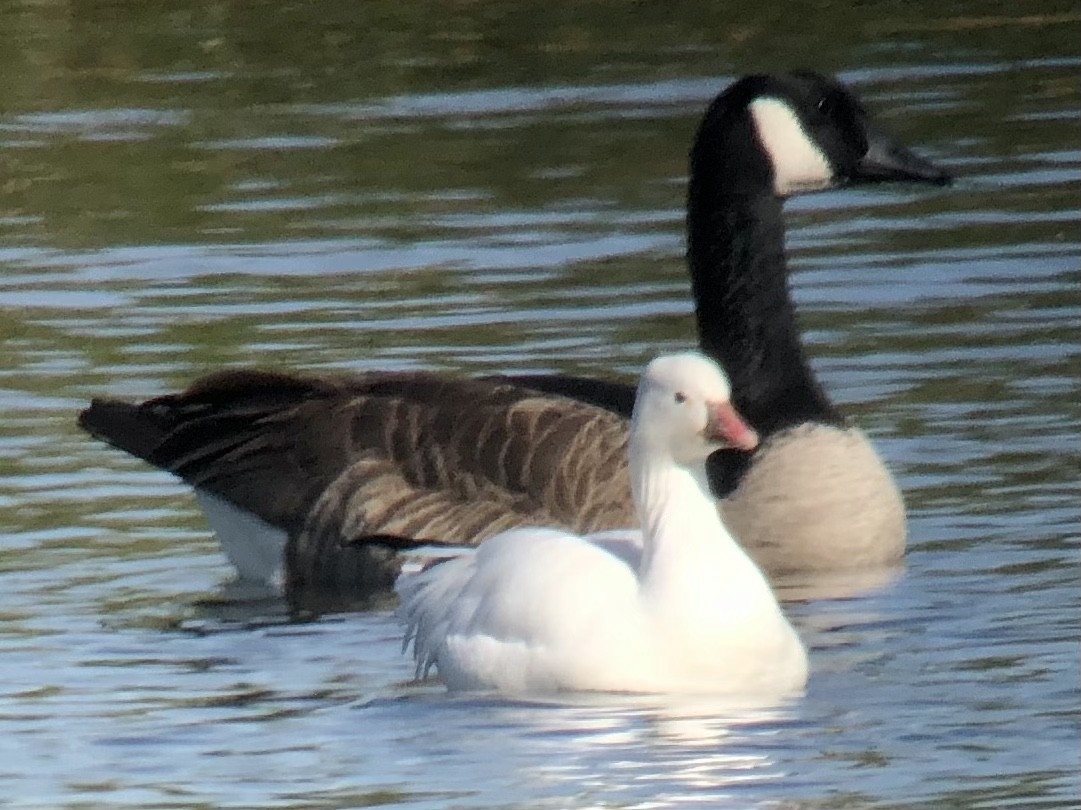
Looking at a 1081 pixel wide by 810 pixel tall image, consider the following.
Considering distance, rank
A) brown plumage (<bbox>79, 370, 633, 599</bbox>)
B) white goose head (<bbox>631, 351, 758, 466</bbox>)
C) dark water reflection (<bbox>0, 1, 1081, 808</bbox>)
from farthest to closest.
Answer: brown plumage (<bbox>79, 370, 633, 599</bbox>) → white goose head (<bbox>631, 351, 758, 466</bbox>) → dark water reflection (<bbox>0, 1, 1081, 808</bbox>)

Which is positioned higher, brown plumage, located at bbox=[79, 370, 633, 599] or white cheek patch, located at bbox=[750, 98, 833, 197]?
white cheek patch, located at bbox=[750, 98, 833, 197]

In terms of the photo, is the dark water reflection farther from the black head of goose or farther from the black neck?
the black neck

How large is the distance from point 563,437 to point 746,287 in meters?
1.43

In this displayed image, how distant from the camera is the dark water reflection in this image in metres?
9.35

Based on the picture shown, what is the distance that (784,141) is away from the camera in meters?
12.8

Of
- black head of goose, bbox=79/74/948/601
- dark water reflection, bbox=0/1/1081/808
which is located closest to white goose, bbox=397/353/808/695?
dark water reflection, bbox=0/1/1081/808

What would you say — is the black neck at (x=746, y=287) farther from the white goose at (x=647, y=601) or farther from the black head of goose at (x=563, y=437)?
the white goose at (x=647, y=601)

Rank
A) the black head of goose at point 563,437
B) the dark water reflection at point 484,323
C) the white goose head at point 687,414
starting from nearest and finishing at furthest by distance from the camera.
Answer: the dark water reflection at point 484,323 < the white goose head at point 687,414 < the black head of goose at point 563,437

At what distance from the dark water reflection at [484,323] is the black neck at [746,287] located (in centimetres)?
74

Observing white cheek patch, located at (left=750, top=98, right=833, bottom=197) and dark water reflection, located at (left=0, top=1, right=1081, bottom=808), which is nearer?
dark water reflection, located at (left=0, top=1, right=1081, bottom=808)

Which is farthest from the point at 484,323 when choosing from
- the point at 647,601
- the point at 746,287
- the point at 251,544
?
the point at 647,601

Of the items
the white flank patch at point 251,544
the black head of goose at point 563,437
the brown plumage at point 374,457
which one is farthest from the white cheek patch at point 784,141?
the white flank patch at point 251,544

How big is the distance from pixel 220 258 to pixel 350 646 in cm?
706

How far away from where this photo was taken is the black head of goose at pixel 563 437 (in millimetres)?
11703
